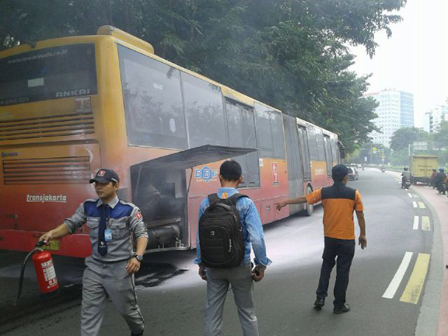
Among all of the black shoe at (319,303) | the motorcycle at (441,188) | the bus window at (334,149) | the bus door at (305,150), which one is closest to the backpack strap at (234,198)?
the black shoe at (319,303)

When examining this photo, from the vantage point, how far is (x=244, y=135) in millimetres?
8758

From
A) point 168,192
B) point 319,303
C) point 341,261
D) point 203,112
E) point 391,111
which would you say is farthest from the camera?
point 391,111

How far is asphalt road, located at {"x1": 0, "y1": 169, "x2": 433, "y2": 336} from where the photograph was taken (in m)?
4.05

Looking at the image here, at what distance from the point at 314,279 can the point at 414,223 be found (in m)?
6.79

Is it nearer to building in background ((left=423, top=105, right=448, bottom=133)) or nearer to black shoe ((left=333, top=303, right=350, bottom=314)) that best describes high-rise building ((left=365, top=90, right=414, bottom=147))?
building in background ((left=423, top=105, right=448, bottom=133))

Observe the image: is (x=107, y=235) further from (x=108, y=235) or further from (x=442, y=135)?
(x=442, y=135)

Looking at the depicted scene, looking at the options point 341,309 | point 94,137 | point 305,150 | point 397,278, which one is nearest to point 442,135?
point 305,150

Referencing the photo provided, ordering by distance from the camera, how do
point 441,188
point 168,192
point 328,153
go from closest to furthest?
point 168,192 < point 328,153 < point 441,188

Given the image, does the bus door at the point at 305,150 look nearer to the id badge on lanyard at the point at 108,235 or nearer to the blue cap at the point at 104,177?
the blue cap at the point at 104,177

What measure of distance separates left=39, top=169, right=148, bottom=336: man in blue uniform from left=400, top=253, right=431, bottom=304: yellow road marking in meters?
3.53

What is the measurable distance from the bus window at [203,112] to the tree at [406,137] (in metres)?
103

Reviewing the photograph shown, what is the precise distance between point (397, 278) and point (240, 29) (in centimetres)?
802

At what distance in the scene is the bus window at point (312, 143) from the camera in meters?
14.5

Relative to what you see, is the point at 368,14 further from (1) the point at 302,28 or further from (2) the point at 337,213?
(2) the point at 337,213
